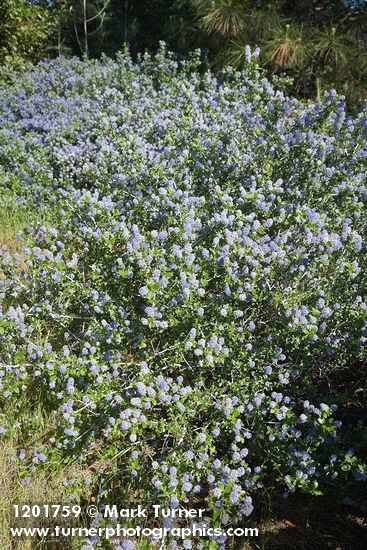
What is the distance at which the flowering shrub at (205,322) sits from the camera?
1.89 meters

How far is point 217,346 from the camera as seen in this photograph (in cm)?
199

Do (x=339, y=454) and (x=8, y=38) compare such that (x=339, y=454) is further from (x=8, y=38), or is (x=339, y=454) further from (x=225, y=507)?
(x=8, y=38)

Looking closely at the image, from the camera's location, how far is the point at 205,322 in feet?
6.92

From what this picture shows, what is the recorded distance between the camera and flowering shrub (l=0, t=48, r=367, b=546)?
1892 millimetres

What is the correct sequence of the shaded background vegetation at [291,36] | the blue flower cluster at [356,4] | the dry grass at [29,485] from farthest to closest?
the blue flower cluster at [356,4], the shaded background vegetation at [291,36], the dry grass at [29,485]

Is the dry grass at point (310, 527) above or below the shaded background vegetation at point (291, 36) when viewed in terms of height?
below

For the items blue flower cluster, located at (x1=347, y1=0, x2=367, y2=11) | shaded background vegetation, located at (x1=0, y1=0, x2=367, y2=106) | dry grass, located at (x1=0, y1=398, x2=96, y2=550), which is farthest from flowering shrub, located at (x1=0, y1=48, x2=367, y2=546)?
blue flower cluster, located at (x1=347, y1=0, x2=367, y2=11)

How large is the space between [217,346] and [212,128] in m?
1.76

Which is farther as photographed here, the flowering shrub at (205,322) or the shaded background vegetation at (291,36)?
the shaded background vegetation at (291,36)

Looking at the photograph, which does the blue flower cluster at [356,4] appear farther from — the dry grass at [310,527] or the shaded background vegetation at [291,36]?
the dry grass at [310,527]

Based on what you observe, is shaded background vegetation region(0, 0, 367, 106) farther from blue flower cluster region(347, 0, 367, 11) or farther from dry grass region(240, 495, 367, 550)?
dry grass region(240, 495, 367, 550)

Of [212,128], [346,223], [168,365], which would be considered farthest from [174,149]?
[168,365]

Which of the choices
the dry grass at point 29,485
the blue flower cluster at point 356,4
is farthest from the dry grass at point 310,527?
the blue flower cluster at point 356,4

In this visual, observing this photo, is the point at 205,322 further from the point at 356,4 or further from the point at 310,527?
the point at 356,4
